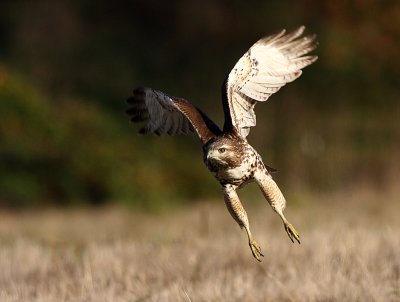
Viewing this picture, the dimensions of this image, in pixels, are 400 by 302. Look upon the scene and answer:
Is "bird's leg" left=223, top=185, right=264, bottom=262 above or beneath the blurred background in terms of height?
beneath

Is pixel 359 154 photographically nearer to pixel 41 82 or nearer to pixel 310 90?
pixel 310 90

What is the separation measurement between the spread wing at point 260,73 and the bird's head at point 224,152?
0.25 meters

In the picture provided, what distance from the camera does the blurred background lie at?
1391 cm

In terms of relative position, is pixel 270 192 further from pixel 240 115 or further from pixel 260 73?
pixel 260 73

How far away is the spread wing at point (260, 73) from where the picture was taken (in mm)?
5801

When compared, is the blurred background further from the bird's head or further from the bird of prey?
the bird's head

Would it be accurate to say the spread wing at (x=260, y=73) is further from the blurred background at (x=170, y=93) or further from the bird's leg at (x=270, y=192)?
the blurred background at (x=170, y=93)

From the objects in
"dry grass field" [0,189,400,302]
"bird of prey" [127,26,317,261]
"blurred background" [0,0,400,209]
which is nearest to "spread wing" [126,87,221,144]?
"bird of prey" [127,26,317,261]

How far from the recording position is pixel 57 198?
13961 mm

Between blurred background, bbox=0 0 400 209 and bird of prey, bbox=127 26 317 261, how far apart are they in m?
6.25

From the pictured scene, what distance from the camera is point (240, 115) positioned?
600 cm

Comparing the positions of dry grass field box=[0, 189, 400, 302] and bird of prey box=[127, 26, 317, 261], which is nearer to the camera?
bird of prey box=[127, 26, 317, 261]

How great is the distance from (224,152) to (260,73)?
1.05 meters

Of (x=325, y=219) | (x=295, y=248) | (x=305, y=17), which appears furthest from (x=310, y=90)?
(x=295, y=248)
